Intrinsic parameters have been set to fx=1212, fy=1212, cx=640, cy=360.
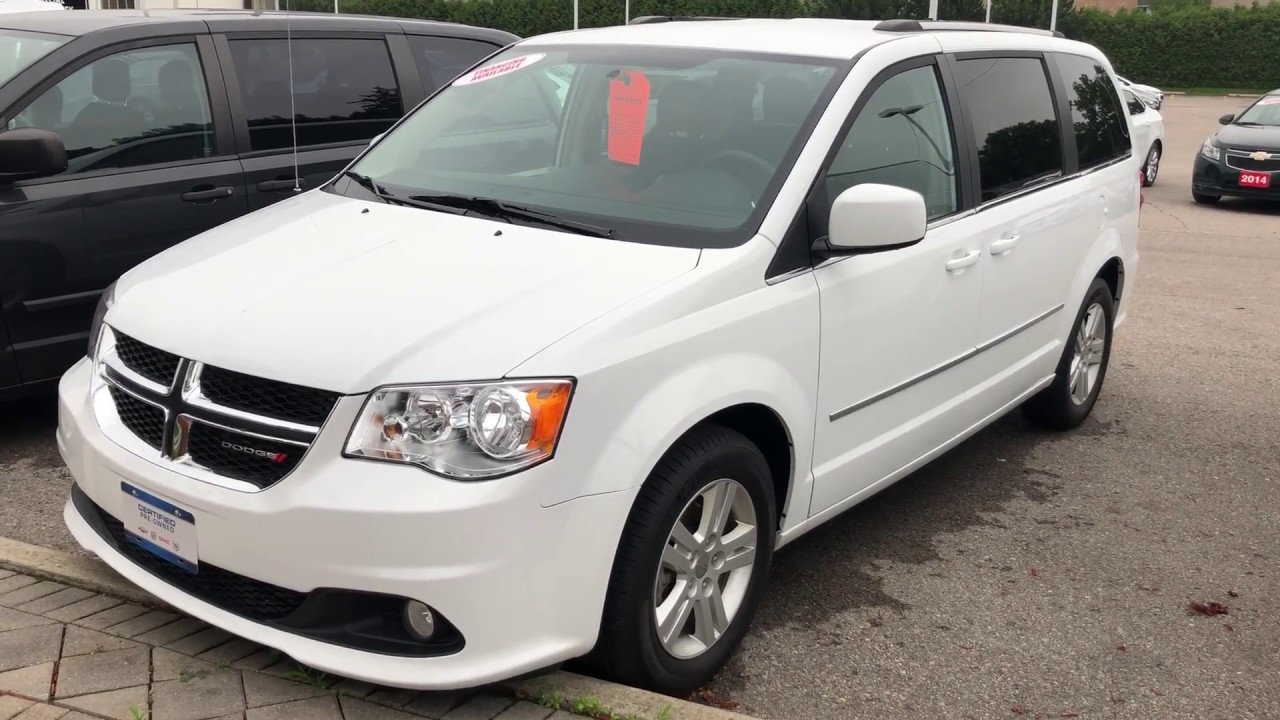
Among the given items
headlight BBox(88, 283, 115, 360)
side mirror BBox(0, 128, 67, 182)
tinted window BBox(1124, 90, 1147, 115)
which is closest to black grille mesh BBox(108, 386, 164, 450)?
headlight BBox(88, 283, 115, 360)

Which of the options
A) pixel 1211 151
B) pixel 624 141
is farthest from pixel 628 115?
pixel 1211 151

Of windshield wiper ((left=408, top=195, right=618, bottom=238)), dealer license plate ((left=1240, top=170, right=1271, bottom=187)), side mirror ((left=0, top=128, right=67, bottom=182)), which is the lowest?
dealer license plate ((left=1240, top=170, right=1271, bottom=187))

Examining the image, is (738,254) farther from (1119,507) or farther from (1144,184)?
(1144,184)

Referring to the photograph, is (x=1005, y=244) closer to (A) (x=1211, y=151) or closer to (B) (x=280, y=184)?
(B) (x=280, y=184)

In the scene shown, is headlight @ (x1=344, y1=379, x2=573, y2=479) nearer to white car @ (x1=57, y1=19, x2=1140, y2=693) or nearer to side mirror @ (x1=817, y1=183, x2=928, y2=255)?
white car @ (x1=57, y1=19, x2=1140, y2=693)

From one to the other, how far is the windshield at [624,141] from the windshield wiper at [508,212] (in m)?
0.02

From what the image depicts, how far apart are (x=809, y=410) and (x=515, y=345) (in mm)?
1079

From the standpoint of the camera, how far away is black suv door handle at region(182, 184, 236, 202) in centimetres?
525

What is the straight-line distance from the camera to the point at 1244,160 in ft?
47.3

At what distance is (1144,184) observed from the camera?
54.6 feet

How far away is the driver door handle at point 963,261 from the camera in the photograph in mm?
4152

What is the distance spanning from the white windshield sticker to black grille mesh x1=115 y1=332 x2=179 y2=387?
1.80 metres

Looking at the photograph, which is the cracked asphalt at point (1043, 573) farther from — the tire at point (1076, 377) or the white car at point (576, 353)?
the white car at point (576, 353)

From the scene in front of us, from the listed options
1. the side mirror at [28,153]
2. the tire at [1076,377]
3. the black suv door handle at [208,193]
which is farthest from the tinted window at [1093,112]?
the side mirror at [28,153]
